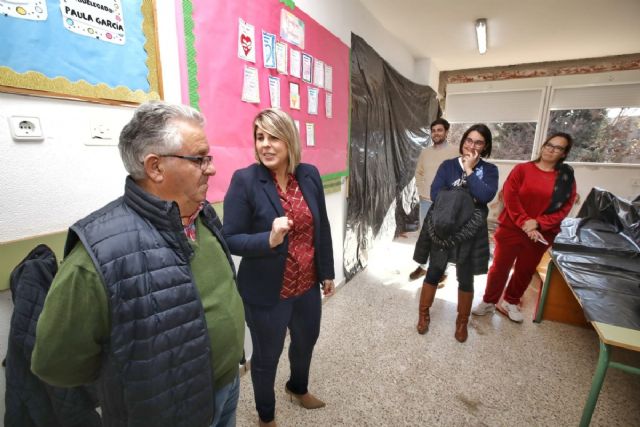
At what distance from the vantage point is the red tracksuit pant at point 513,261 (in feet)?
7.18

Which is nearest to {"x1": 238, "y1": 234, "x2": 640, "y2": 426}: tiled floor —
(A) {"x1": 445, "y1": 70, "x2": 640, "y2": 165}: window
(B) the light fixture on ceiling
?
(B) the light fixture on ceiling

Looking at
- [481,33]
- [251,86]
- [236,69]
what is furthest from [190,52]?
[481,33]

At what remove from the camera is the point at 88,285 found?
58 centimetres

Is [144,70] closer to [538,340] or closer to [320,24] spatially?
[320,24]

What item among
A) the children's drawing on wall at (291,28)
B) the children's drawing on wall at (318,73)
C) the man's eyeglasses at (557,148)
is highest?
the children's drawing on wall at (291,28)

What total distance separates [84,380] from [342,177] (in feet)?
7.11

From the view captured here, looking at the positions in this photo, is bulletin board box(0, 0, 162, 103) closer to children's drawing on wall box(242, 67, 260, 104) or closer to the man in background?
children's drawing on wall box(242, 67, 260, 104)

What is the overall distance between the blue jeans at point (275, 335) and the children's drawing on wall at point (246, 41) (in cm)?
117

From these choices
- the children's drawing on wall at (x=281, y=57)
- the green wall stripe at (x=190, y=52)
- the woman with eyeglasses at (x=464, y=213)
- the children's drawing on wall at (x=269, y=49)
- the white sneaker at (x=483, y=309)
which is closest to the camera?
the green wall stripe at (x=190, y=52)

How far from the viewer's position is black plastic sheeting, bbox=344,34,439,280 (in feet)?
8.98

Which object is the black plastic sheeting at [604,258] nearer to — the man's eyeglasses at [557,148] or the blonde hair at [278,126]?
the man's eyeglasses at [557,148]

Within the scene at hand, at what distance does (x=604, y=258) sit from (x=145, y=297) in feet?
8.91

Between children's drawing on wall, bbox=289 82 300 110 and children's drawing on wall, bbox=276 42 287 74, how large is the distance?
0.33 ft

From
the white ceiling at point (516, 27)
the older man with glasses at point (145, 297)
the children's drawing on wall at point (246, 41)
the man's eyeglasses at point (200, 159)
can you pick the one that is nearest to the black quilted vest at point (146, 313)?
the older man with glasses at point (145, 297)
